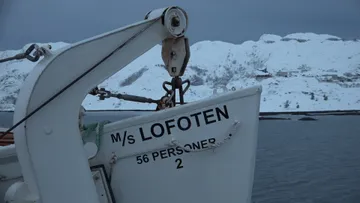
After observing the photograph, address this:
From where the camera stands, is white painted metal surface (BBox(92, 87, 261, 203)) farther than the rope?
Yes

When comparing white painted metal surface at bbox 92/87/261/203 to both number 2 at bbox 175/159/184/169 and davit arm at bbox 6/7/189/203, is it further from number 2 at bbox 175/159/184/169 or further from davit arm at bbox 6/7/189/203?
davit arm at bbox 6/7/189/203

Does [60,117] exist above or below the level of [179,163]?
above

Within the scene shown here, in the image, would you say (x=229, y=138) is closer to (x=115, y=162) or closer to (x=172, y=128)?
(x=172, y=128)

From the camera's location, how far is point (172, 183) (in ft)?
12.8

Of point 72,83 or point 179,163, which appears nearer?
point 72,83

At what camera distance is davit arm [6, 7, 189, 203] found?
3123 mm

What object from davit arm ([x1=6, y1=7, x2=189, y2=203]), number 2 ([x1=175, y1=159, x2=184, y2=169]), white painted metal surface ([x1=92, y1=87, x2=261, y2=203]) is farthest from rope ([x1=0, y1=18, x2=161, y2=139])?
number 2 ([x1=175, y1=159, x2=184, y2=169])

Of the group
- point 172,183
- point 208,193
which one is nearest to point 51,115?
point 172,183

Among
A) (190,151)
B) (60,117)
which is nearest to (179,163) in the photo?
(190,151)

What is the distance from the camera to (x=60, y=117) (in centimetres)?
321

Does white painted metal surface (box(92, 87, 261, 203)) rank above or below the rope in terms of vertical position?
below

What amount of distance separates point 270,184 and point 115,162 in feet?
44.2

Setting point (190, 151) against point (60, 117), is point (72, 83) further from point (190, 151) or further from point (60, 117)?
point (190, 151)

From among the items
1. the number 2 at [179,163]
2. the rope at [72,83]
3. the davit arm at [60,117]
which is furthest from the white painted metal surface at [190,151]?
the rope at [72,83]
